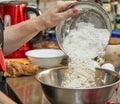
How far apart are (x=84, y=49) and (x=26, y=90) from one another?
0.83ft

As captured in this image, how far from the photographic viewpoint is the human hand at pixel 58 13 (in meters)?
1.03

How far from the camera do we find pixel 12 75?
1233 millimetres

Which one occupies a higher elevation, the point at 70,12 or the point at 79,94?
the point at 70,12

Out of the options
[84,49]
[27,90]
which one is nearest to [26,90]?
[27,90]

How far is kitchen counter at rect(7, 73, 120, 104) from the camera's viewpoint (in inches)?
38.9

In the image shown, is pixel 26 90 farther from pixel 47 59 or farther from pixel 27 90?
pixel 47 59

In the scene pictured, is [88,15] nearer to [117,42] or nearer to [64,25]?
[64,25]

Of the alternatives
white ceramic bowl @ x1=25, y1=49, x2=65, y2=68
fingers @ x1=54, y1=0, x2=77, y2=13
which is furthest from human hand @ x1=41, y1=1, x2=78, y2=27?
white ceramic bowl @ x1=25, y1=49, x2=65, y2=68

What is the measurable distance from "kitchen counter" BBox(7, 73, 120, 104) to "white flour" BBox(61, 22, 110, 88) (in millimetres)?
95

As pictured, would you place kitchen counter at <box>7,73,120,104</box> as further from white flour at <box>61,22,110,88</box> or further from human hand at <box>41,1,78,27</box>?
A: human hand at <box>41,1,78,27</box>

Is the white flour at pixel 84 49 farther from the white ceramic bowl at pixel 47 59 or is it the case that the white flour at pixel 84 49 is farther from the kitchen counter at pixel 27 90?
the white ceramic bowl at pixel 47 59

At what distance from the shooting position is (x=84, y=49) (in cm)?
103

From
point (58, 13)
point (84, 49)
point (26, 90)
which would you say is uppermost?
point (58, 13)

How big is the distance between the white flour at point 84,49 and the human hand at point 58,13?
8 centimetres
